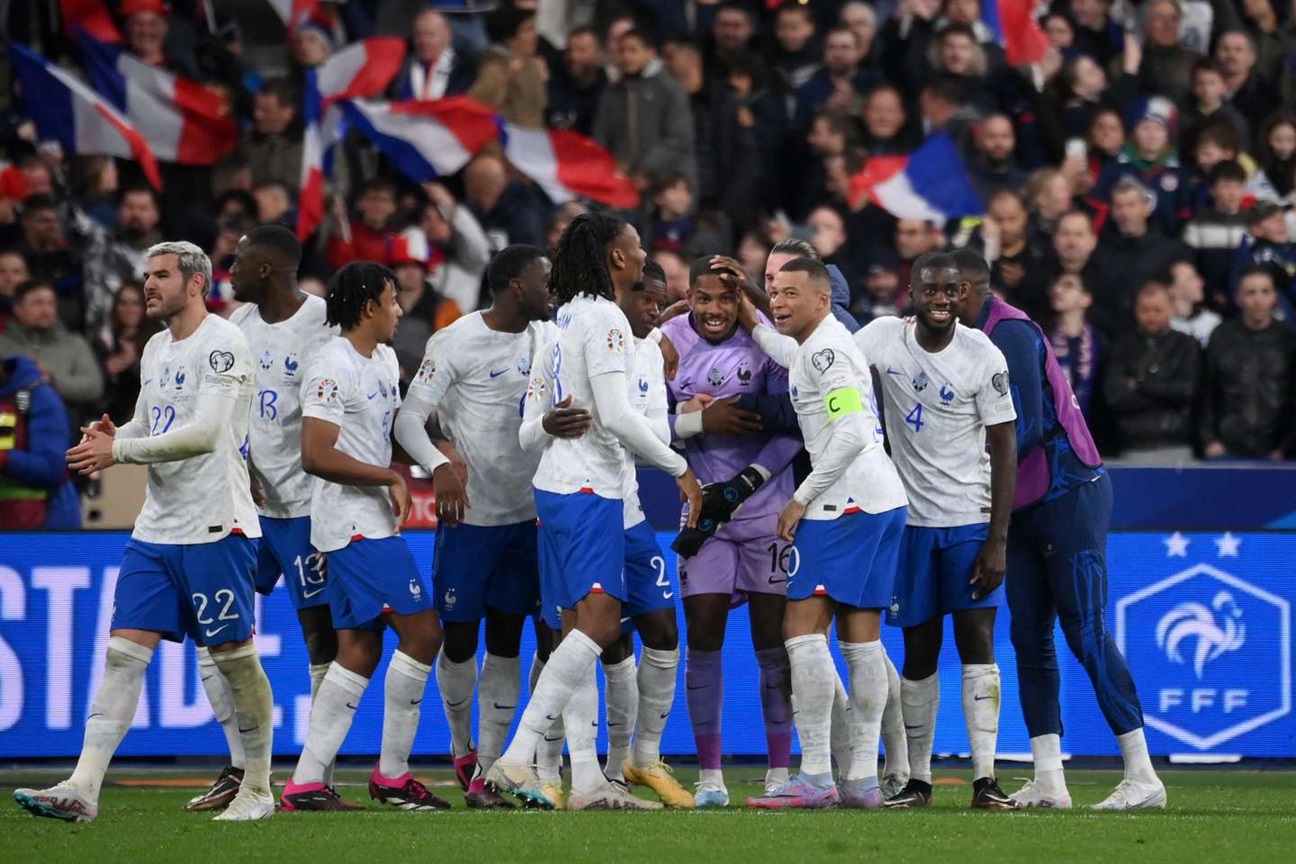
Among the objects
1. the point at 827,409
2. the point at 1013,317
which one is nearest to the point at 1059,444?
the point at 1013,317

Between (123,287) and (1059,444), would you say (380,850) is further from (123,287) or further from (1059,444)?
(123,287)

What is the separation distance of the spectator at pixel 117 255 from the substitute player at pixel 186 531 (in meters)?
5.78

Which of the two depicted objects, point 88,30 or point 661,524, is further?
point 88,30

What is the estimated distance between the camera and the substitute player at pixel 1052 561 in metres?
9.44

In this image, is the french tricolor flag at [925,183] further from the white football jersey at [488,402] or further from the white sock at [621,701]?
the white sock at [621,701]

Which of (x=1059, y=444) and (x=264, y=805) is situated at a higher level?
(x=1059, y=444)

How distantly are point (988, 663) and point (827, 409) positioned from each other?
1404 millimetres

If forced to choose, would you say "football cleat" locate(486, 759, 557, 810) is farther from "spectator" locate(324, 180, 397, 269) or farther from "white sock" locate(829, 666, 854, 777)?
"spectator" locate(324, 180, 397, 269)

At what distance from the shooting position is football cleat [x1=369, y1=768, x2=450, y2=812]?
30.7 feet

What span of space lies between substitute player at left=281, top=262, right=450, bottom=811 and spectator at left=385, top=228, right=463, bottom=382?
15.9ft

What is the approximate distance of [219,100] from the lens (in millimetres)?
16062

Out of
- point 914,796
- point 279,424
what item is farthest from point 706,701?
point 279,424

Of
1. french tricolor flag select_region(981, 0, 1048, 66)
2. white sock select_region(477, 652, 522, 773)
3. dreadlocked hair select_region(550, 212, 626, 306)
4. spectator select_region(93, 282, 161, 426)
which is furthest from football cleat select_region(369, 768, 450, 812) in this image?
french tricolor flag select_region(981, 0, 1048, 66)

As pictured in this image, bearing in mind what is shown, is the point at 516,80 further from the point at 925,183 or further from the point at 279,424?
the point at 279,424
